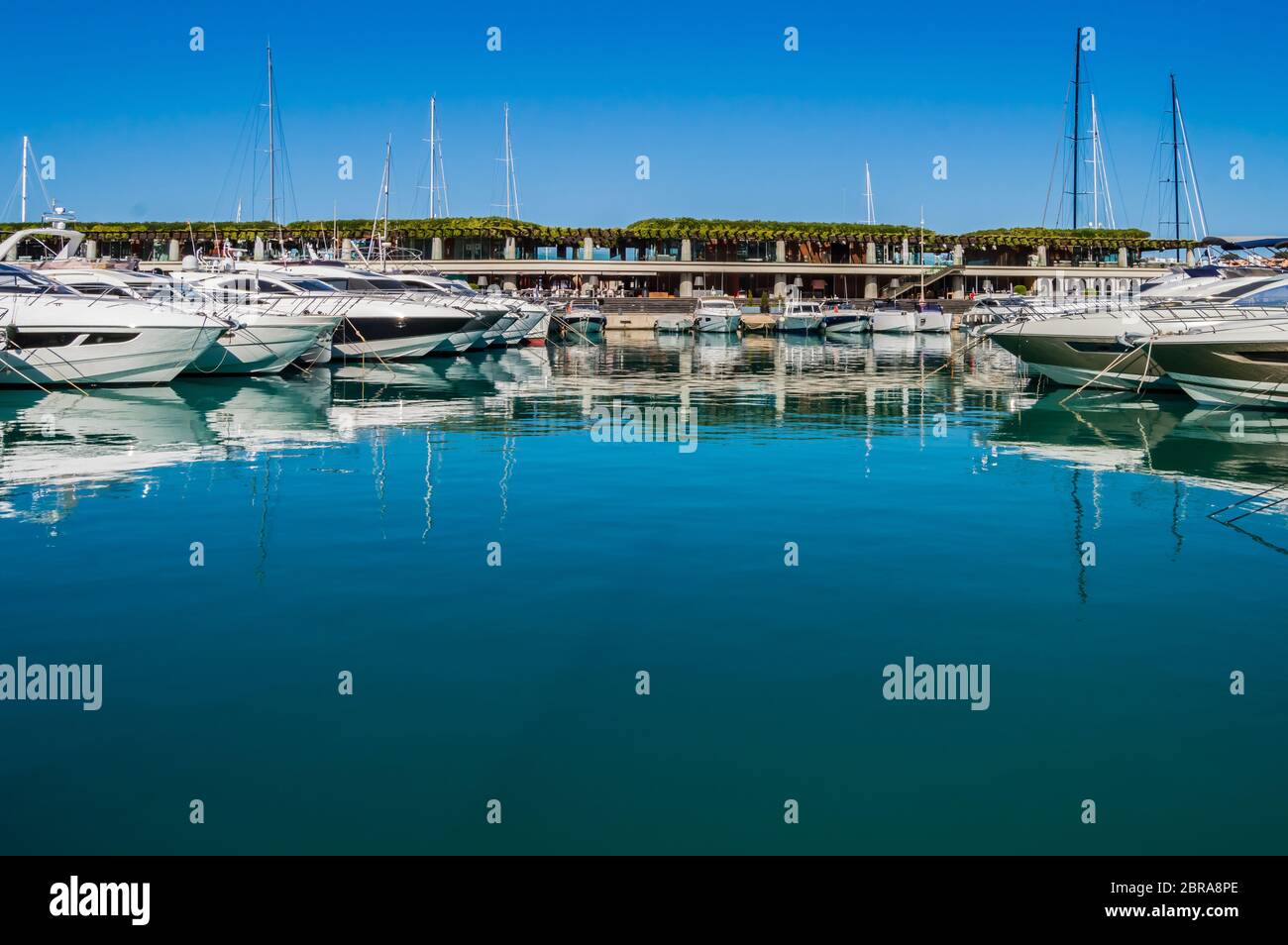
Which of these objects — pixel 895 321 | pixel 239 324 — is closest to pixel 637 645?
pixel 239 324

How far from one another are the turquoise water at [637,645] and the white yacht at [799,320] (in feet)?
196

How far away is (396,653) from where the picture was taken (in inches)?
420

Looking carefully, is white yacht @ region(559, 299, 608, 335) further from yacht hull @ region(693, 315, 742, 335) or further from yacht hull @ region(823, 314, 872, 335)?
yacht hull @ region(823, 314, 872, 335)

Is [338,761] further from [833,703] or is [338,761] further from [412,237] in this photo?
[412,237]

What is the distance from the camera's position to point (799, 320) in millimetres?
82812

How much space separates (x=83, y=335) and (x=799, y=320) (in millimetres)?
57375

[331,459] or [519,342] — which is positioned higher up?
[519,342]

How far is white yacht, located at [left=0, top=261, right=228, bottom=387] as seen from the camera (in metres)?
30.4

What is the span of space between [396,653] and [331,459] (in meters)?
11.7

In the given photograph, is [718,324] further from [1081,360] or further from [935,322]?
[1081,360]

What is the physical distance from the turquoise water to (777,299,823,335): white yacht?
59.8m
